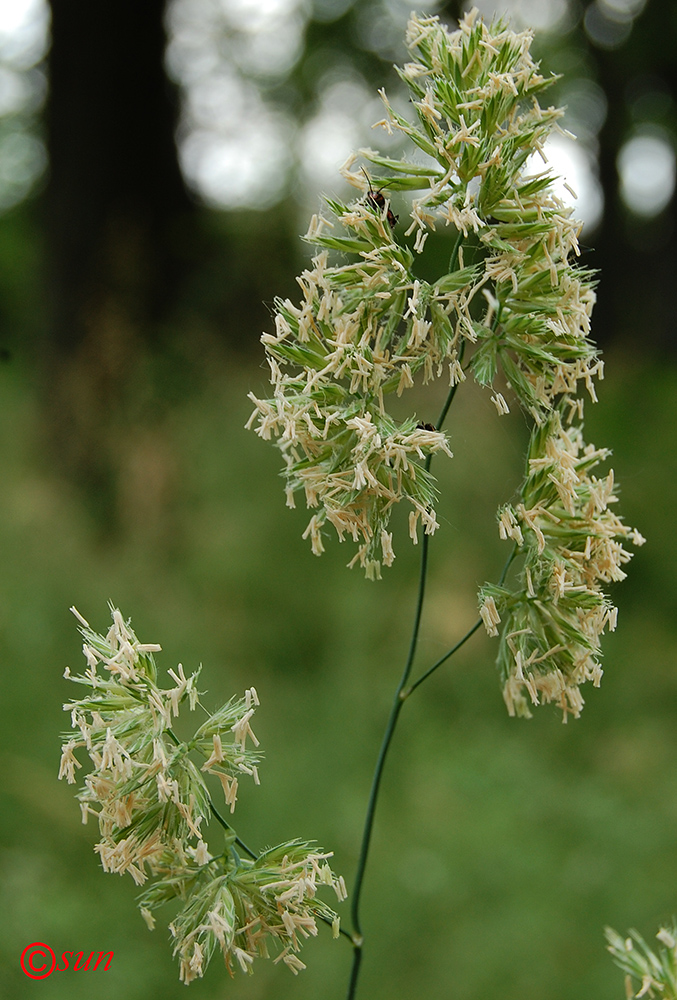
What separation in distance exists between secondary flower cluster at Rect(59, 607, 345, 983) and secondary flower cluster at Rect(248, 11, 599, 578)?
0.95 ft

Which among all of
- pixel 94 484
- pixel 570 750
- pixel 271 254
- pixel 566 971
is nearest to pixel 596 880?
pixel 566 971

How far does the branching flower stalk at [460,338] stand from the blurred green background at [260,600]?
884 millimetres

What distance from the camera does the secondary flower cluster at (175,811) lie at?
1093 millimetres

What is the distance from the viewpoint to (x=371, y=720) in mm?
4703

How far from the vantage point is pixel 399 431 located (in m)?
1.17

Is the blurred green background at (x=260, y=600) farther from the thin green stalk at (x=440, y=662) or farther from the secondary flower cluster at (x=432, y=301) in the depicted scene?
the thin green stalk at (x=440, y=662)

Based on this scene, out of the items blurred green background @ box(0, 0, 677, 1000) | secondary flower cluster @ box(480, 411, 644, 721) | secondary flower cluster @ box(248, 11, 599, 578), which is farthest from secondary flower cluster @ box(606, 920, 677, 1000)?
blurred green background @ box(0, 0, 677, 1000)

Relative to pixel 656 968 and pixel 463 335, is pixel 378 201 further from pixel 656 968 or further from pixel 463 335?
pixel 656 968

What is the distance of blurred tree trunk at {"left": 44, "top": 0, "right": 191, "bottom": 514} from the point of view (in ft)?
22.2

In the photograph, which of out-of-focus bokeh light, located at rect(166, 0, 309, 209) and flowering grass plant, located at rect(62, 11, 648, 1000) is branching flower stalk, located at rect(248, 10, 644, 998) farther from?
out-of-focus bokeh light, located at rect(166, 0, 309, 209)

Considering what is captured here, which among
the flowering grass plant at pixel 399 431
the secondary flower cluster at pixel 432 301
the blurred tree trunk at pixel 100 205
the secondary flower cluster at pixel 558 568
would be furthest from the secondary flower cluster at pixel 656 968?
the blurred tree trunk at pixel 100 205

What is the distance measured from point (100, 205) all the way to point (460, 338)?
270 inches

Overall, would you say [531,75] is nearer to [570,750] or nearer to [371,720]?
[371,720]

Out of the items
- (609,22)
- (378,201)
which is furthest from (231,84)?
(378,201)
